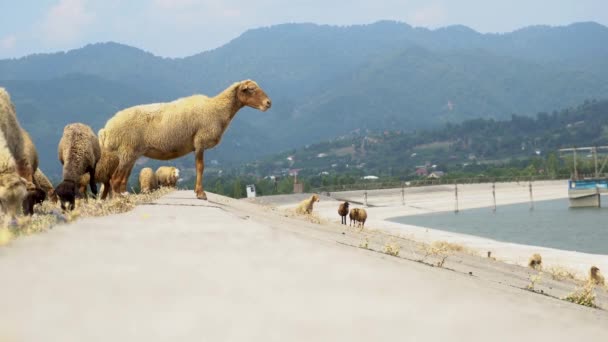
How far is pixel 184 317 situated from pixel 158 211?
23.8ft

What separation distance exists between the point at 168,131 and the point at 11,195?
936 cm

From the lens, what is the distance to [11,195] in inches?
360

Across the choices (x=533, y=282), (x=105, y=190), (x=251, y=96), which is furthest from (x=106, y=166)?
(x=533, y=282)

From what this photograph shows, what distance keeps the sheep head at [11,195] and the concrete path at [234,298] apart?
1403 mm

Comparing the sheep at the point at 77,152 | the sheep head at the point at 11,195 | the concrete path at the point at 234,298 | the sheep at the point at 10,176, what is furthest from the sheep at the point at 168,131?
the concrete path at the point at 234,298

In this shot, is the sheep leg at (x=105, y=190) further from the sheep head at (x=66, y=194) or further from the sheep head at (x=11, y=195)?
the sheep head at (x=11, y=195)

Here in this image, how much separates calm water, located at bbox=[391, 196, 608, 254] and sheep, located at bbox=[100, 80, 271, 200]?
119ft

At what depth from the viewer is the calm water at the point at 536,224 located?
5866 cm

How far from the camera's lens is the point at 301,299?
6.39 meters

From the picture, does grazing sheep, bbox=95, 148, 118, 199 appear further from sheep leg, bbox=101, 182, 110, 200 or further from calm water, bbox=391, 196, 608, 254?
calm water, bbox=391, 196, 608, 254

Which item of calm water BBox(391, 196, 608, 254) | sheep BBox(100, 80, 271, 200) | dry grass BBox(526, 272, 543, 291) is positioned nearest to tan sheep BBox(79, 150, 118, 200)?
sheep BBox(100, 80, 271, 200)

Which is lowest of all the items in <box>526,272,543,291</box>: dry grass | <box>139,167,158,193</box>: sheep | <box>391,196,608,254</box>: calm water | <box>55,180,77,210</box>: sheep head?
<box>391,196,608,254</box>: calm water

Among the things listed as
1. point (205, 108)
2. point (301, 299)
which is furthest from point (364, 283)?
point (205, 108)

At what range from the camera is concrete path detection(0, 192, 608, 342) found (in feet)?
18.0
